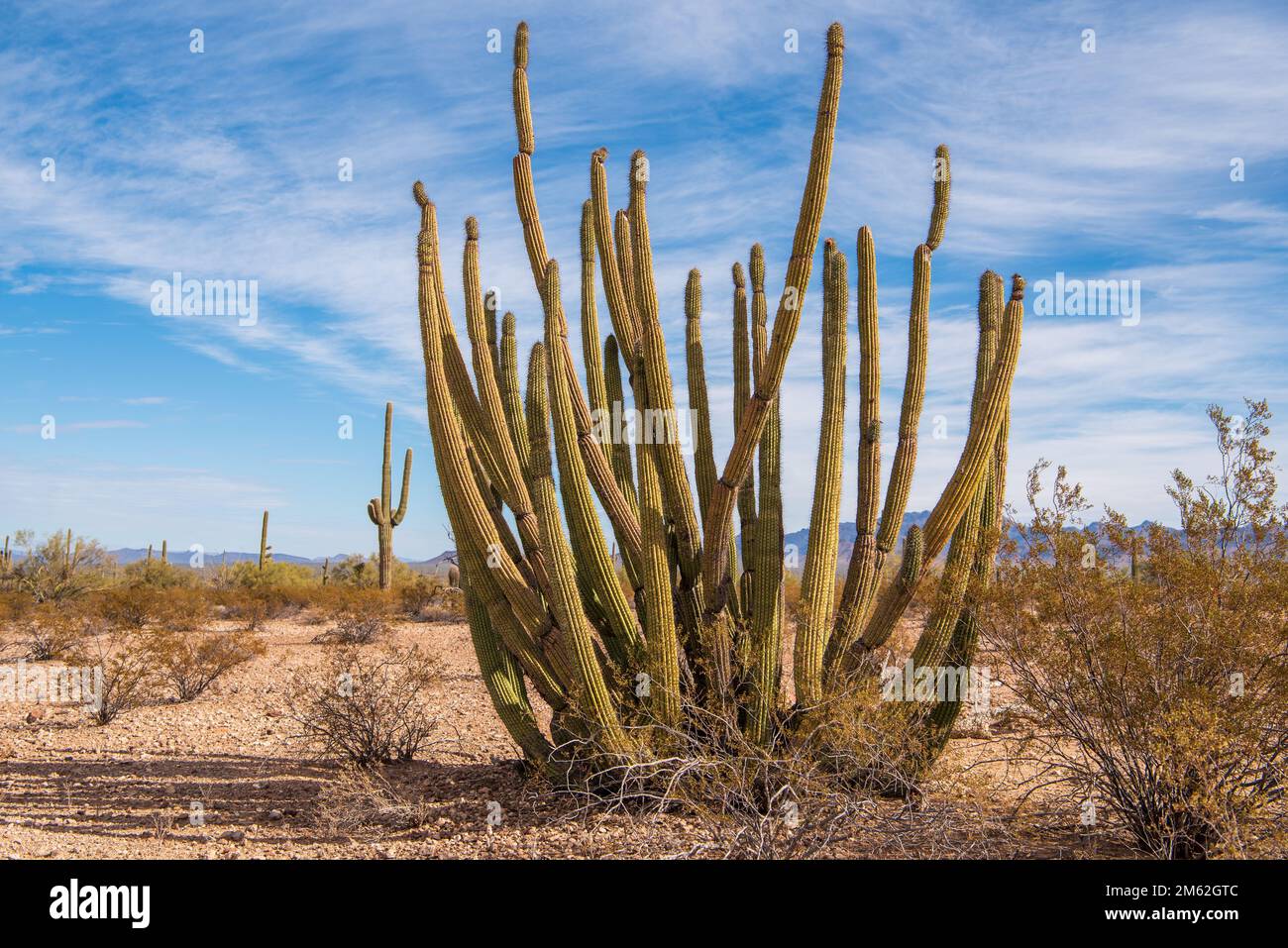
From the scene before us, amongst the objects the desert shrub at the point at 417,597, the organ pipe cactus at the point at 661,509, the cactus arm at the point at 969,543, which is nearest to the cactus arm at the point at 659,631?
the organ pipe cactus at the point at 661,509

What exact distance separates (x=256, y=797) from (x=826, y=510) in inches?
198

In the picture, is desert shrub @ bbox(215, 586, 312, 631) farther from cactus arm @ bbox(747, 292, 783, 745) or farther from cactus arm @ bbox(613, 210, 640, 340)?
cactus arm @ bbox(747, 292, 783, 745)

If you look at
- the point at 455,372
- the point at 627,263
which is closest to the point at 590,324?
the point at 627,263

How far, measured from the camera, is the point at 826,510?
290 inches

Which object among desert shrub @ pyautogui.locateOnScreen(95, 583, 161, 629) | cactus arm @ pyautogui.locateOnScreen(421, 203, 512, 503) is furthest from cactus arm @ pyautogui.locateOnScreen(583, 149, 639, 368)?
desert shrub @ pyautogui.locateOnScreen(95, 583, 161, 629)

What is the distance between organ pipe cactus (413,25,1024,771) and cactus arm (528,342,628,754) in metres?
0.01

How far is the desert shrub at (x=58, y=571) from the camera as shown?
23.7 meters

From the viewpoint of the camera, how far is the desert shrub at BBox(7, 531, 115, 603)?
77.7 ft

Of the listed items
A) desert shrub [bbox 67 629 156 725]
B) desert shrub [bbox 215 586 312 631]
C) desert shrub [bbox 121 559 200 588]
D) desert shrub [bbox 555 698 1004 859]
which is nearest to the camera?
desert shrub [bbox 555 698 1004 859]

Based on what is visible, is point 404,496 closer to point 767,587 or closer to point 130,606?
point 130,606

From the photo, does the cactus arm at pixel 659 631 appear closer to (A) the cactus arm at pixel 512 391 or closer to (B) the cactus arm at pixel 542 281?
(B) the cactus arm at pixel 542 281

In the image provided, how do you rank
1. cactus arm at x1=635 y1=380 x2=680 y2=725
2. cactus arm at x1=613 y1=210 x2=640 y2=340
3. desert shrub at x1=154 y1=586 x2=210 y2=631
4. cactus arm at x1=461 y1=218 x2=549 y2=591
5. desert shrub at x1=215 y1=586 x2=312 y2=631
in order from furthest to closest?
1. desert shrub at x1=215 y1=586 x2=312 y2=631
2. desert shrub at x1=154 y1=586 x2=210 y2=631
3. cactus arm at x1=613 y1=210 x2=640 y2=340
4. cactus arm at x1=461 y1=218 x2=549 y2=591
5. cactus arm at x1=635 y1=380 x2=680 y2=725
